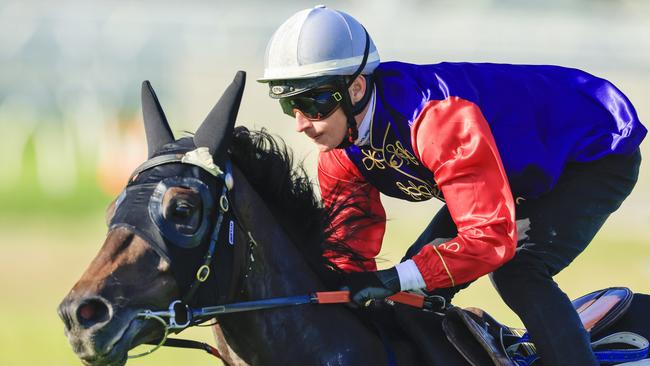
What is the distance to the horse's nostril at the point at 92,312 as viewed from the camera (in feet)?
9.30

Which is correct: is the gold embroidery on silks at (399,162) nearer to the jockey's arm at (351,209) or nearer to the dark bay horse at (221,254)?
the jockey's arm at (351,209)

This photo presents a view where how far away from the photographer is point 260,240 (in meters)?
3.36

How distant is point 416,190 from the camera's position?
3.93 m

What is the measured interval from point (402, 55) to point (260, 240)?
10.0 m

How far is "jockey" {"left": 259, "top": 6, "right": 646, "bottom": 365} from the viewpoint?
3.38 metres

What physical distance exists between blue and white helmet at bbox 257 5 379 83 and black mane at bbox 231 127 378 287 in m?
0.24

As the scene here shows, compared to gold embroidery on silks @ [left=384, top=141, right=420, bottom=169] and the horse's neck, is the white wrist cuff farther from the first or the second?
gold embroidery on silks @ [left=384, top=141, right=420, bottom=169]

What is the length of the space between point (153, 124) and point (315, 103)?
0.57 metres

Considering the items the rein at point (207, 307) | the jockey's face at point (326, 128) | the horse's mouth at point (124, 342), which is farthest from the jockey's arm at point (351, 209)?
the horse's mouth at point (124, 342)

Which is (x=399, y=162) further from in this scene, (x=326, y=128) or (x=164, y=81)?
(x=164, y=81)

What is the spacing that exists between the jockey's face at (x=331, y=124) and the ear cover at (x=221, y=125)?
1.38 feet

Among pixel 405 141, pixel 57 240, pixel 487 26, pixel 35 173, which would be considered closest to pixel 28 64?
pixel 35 173

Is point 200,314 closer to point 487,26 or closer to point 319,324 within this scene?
point 319,324

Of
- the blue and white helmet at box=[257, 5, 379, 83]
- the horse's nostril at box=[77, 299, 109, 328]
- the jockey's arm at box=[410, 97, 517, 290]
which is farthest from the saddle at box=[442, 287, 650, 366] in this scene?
the horse's nostril at box=[77, 299, 109, 328]
